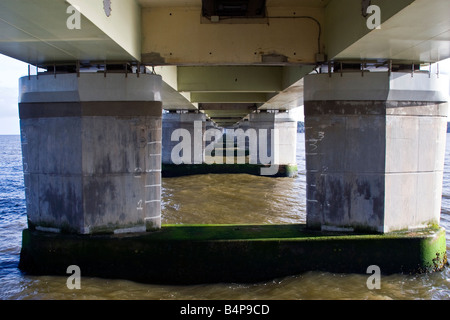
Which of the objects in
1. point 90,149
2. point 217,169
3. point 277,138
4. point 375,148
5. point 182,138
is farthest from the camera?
point 182,138

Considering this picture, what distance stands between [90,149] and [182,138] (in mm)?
19271

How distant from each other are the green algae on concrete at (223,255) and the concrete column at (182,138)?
62.5 ft

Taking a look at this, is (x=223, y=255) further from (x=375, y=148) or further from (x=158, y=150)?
(x=375, y=148)

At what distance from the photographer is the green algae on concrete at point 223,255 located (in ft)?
29.2

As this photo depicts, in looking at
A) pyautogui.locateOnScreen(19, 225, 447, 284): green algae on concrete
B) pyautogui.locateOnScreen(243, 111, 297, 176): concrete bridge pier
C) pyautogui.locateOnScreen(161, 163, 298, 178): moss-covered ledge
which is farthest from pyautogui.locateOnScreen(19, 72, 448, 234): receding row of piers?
pyautogui.locateOnScreen(161, 163, 298, 178): moss-covered ledge

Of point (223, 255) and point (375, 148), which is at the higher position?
point (375, 148)

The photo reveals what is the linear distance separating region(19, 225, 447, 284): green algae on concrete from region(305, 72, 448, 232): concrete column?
62 cm

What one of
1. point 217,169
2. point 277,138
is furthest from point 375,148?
point 217,169

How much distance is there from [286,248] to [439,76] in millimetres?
5513

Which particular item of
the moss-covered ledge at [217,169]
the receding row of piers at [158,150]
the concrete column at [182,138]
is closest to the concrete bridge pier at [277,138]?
the moss-covered ledge at [217,169]

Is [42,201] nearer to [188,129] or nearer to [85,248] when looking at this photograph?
[85,248]

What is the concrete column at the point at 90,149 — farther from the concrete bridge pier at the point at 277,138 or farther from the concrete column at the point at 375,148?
the concrete bridge pier at the point at 277,138

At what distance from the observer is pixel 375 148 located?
30.5 feet
